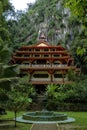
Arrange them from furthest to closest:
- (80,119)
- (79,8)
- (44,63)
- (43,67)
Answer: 1. (44,63)
2. (43,67)
3. (80,119)
4. (79,8)

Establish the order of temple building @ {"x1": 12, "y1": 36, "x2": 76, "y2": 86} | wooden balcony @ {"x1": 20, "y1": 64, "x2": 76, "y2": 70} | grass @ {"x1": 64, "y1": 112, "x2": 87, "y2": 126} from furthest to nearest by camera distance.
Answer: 1. temple building @ {"x1": 12, "y1": 36, "x2": 76, "y2": 86}
2. wooden balcony @ {"x1": 20, "y1": 64, "x2": 76, "y2": 70}
3. grass @ {"x1": 64, "y1": 112, "x2": 87, "y2": 126}

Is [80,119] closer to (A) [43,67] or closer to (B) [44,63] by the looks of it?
(A) [43,67]

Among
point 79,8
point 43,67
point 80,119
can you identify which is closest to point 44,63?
point 43,67

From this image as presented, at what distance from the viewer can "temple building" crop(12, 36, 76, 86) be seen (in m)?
39.9

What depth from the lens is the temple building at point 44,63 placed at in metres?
39.9

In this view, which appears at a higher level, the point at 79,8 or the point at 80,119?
the point at 79,8

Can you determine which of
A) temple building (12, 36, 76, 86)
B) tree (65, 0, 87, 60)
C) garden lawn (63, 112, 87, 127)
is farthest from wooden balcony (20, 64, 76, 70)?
tree (65, 0, 87, 60)

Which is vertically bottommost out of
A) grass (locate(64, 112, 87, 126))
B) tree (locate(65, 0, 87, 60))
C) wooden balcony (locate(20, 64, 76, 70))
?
grass (locate(64, 112, 87, 126))

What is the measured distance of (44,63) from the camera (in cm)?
4262

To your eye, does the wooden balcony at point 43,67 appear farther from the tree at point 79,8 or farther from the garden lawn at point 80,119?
the tree at point 79,8

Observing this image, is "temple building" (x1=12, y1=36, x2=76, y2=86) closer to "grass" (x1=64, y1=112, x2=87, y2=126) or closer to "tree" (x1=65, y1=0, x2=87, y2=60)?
"grass" (x1=64, y1=112, x2=87, y2=126)

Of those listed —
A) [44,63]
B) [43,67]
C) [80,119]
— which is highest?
[44,63]

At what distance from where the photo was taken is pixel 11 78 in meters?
14.9

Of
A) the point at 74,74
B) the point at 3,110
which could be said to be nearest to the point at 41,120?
the point at 3,110
